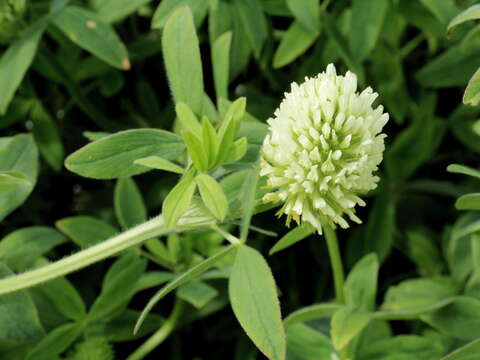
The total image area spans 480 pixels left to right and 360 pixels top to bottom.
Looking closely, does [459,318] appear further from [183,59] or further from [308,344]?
[183,59]

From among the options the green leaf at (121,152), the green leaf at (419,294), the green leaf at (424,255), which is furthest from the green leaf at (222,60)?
the green leaf at (424,255)

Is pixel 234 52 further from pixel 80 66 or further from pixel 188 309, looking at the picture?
pixel 188 309

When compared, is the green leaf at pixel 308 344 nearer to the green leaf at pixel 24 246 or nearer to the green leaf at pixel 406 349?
the green leaf at pixel 406 349

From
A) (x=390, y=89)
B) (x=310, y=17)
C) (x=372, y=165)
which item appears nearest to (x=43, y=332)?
(x=372, y=165)

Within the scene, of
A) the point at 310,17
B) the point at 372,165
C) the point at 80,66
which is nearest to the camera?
the point at 372,165

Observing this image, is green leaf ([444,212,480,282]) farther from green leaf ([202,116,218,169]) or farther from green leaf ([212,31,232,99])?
green leaf ([202,116,218,169])
